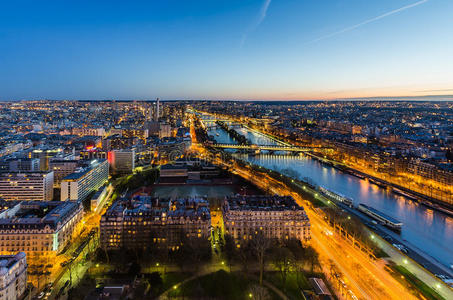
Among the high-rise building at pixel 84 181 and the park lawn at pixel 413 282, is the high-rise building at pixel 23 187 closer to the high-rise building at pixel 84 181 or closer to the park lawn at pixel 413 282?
the high-rise building at pixel 84 181

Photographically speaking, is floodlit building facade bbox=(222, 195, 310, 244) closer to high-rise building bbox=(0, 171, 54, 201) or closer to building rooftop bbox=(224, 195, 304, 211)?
building rooftop bbox=(224, 195, 304, 211)

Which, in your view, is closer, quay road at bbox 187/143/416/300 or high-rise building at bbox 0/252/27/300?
high-rise building at bbox 0/252/27/300

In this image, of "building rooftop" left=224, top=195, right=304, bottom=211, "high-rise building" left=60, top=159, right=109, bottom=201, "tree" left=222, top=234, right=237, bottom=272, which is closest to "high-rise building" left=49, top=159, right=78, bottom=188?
"high-rise building" left=60, top=159, right=109, bottom=201

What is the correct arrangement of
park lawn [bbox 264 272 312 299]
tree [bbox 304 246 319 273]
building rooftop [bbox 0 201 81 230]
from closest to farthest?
park lawn [bbox 264 272 312 299]
tree [bbox 304 246 319 273]
building rooftop [bbox 0 201 81 230]

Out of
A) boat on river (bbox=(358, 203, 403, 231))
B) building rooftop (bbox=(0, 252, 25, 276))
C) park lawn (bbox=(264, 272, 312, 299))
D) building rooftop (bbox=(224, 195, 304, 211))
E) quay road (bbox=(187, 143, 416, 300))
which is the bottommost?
park lawn (bbox=(264, 272, 312, 299))

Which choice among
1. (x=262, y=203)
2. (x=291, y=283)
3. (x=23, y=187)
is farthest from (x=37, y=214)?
(x=291, y=283)

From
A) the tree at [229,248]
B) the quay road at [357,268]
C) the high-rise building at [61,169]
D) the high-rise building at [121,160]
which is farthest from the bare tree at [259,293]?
the high-rise building at [121,160]

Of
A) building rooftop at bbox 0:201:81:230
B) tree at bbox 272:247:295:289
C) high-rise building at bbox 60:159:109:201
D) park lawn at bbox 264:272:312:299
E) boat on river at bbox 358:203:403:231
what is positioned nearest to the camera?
park lawn at bbox 264:272:312:299
